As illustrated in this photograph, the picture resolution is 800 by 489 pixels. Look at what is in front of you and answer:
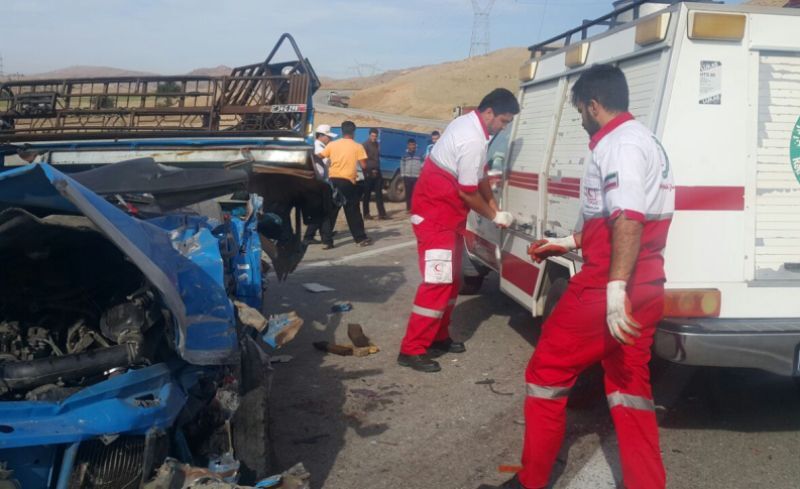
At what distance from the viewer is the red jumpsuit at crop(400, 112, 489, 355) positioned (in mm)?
5797

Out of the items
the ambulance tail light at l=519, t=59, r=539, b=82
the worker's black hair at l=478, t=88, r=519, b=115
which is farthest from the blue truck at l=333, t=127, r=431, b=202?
the worker's black hair at l=478, t=88, r=519, b=115

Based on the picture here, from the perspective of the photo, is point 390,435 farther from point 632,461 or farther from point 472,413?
point 632,461

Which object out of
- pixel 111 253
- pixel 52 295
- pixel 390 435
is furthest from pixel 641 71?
pixel 52 295

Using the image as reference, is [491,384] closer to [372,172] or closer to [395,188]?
[372,172]

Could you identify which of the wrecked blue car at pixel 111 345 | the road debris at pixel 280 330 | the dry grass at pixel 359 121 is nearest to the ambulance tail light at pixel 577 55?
the road debris at pixel 280 330

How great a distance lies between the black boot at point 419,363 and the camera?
579 cm

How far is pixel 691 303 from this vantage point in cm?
422

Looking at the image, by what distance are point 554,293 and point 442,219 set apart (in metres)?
1.06

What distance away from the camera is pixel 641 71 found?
4.53 metres

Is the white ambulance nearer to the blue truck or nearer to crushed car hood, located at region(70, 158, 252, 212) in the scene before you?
crushed car hood, located at region(70, 158, 252, 212)

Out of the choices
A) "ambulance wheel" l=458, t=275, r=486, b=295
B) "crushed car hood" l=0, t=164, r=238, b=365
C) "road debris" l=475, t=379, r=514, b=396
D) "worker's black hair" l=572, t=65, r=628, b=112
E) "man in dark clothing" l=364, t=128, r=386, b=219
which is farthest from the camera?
"man in dark clothing" l=364, t=128, r=386, b=219

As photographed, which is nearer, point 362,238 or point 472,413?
point 472,413

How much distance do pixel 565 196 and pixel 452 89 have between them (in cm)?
6335

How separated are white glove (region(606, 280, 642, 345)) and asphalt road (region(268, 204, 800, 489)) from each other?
40.5 inches
